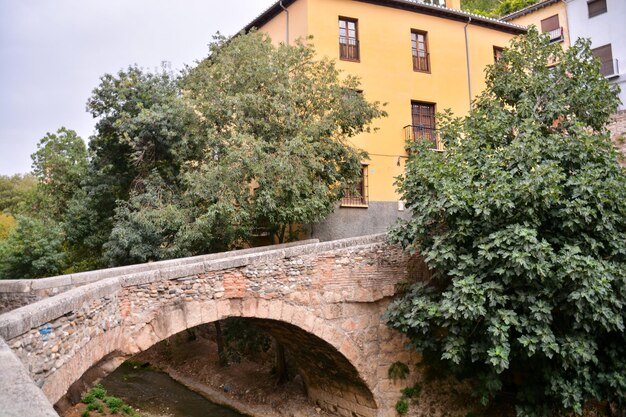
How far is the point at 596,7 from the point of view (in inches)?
811

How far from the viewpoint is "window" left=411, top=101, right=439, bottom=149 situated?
16.1 m

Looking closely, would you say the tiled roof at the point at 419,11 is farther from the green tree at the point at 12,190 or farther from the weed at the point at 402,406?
the green tree at the point at 12,190

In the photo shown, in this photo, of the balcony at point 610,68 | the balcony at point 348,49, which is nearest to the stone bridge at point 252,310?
the balcony at point 348,49

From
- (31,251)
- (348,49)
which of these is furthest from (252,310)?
(31,251)

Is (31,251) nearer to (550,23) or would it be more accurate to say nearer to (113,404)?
(113,404)

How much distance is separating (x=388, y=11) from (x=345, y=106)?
5607 mm

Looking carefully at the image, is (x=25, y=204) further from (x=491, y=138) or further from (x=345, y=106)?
(x=491, y=138)

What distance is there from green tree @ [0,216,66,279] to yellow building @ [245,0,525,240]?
8566mm

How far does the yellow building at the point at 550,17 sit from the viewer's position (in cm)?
2192

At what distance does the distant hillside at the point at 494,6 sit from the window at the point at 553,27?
3161 mm

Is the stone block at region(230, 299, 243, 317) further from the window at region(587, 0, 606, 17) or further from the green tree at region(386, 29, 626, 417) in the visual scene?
the window at region(587, 0, 606, 17)

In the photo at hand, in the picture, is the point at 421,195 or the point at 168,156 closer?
the point at 421,195

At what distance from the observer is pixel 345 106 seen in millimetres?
12164

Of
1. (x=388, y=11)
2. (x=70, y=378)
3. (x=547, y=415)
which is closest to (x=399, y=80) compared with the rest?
(x=388, y=11)
